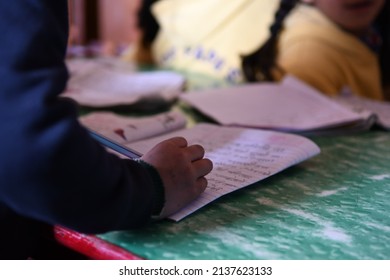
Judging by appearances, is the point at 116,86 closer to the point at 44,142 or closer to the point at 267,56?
the point at 267,56

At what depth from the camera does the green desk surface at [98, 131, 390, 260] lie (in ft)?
1.43

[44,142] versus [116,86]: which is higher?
[44,142]

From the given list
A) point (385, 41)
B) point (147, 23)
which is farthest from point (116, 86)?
point (385, 41)

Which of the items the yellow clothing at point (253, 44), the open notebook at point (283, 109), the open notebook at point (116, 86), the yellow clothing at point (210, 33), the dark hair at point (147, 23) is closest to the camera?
the open notebook at point (283, 109)

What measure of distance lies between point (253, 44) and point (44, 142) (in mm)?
923

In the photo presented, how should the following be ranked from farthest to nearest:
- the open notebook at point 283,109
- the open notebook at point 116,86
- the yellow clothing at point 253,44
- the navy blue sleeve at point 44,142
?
the yellow clothing at point 253,44
the open notebook at point 116,86
the open notebook at point 283,109
the navy blue sleeve at point 44,142

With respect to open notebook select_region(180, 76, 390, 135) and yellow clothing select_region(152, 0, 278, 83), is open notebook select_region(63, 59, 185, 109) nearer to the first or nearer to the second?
open notebook select_region(180, 76, 390, 135)

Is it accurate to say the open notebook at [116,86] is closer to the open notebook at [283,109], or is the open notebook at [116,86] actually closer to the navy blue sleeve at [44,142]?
the open notebook at [283,109]

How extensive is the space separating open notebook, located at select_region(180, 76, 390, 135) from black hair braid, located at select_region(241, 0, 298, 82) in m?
0.12

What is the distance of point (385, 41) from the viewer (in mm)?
1152

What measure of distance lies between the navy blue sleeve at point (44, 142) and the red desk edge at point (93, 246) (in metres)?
0.02

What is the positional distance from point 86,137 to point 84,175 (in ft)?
0.09

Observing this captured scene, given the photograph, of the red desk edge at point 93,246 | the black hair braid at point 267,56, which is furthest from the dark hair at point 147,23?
the red desk edge at point 93,246

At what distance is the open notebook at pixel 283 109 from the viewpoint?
802 millimetres
